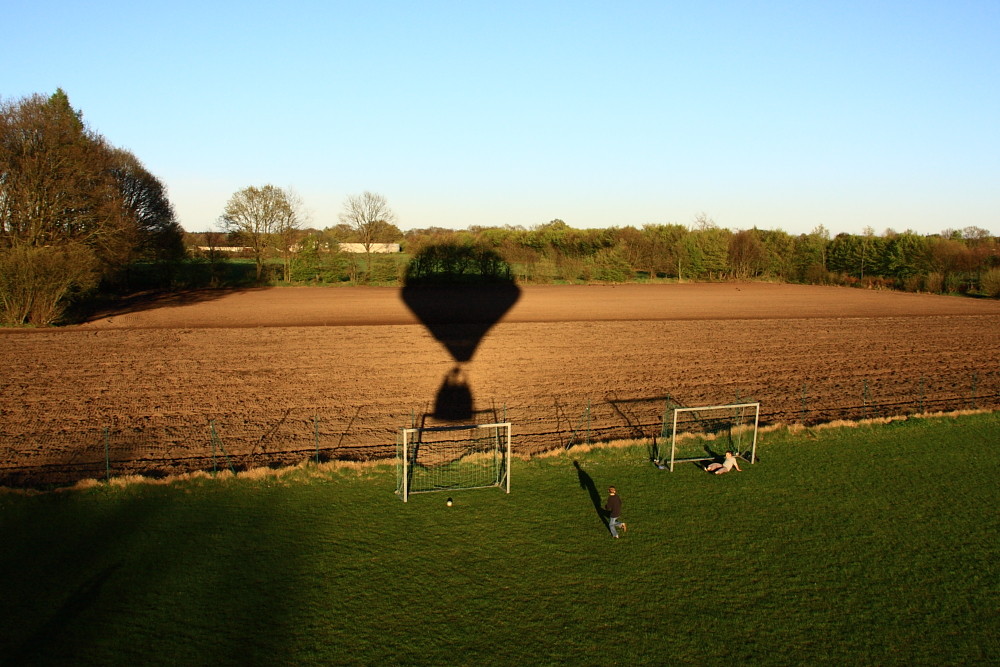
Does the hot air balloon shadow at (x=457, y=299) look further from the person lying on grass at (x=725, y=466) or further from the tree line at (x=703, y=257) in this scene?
the person lying on grass at (x=725, y=466)

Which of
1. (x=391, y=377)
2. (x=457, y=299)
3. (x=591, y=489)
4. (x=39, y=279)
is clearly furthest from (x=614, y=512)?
(x=457, y=299)

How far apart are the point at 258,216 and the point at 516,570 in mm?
54707

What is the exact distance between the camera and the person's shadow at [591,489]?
1072 centimetres

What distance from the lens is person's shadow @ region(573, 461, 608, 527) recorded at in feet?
35.2

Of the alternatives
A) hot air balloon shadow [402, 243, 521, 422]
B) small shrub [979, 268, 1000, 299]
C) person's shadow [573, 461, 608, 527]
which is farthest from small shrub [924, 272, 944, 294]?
person's shadow [573, 461, 608, 527]

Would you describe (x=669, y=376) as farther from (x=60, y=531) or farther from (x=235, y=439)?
(x=60, y=531)

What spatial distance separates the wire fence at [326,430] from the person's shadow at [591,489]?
1469mm

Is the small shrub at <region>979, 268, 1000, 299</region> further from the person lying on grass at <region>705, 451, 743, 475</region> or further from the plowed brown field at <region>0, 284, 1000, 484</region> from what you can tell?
the person lying on grass at <region>705, 451, 743, 475</region>

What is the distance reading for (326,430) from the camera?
15.1 m

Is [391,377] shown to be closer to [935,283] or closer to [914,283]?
[935,283]

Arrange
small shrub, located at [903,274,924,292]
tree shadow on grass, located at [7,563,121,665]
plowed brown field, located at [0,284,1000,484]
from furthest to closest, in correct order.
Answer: small shrub, located at [903,274,924,292] → plowed brown field, located at [0,284,1000,484] → tree shadow on grass, located at [7,563,121,665]

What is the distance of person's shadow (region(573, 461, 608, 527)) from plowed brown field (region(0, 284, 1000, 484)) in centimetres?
169

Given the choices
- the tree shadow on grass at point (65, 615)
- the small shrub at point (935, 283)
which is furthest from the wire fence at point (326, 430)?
the small shrub at point (935, 283)

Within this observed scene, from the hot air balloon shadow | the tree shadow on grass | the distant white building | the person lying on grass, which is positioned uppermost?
the distant white building
